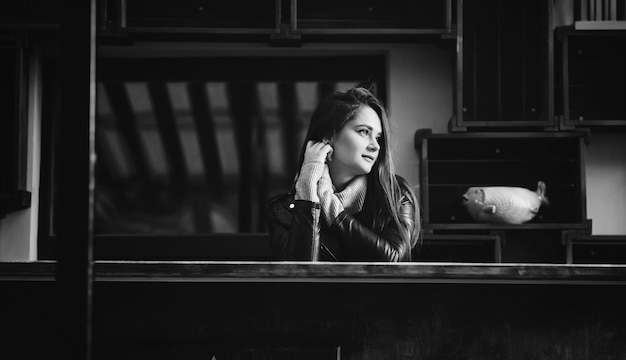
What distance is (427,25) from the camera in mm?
3252

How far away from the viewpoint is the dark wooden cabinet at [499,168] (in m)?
3.21

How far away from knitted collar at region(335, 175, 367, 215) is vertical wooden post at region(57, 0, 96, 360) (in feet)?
5.64

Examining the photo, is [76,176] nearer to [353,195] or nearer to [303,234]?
[303,234]

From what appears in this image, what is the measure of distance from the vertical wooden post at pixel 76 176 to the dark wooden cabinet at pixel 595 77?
9.44 feet

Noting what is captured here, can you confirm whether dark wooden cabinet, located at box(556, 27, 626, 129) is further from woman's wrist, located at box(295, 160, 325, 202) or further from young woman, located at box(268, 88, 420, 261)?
woman's wrist, located at box(295, 160, 325, 202)

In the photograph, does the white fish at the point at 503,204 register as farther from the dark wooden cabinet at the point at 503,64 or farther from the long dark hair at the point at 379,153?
the long dark hair at the point at 379,153

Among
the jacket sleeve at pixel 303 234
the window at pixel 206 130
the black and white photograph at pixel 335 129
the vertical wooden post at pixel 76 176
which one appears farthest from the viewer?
the window at pixel 206 130

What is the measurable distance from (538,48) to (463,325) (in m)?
1.92

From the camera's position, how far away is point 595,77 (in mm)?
3330

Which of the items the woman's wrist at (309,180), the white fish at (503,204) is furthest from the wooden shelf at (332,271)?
the white fish at (503,204)

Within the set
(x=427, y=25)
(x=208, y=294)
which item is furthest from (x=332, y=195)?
(x=427, y=25)

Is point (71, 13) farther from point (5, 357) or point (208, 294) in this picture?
point (5, 357)

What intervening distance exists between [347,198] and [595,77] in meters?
1.50

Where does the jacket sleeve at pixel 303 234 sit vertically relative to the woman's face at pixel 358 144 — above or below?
below
